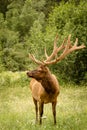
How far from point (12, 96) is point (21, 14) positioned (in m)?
20.0

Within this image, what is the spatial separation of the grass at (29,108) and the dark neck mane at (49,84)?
2.85ft

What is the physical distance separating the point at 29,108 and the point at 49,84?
451 centimetres

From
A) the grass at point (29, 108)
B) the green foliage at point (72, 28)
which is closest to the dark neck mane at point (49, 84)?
the grass at point (29, 108)

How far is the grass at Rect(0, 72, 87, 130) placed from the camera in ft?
33.8

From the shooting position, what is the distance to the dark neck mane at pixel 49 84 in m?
10.0

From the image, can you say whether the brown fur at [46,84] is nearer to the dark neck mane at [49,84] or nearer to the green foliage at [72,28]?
the dark neck mane at [49,84]

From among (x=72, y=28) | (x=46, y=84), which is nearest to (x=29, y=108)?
(x=46, y=84)

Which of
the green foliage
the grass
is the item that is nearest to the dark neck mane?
the grass

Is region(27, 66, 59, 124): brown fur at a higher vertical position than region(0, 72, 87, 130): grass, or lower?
higher

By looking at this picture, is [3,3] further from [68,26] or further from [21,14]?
[68,26]

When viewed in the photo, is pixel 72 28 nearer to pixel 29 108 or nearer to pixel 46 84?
pixel 29 108

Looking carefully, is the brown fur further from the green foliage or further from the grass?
the green foliage

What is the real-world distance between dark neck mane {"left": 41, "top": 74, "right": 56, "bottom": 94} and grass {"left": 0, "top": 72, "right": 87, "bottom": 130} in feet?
2.85

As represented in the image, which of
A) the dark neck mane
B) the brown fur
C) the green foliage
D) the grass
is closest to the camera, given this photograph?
the brown fur
